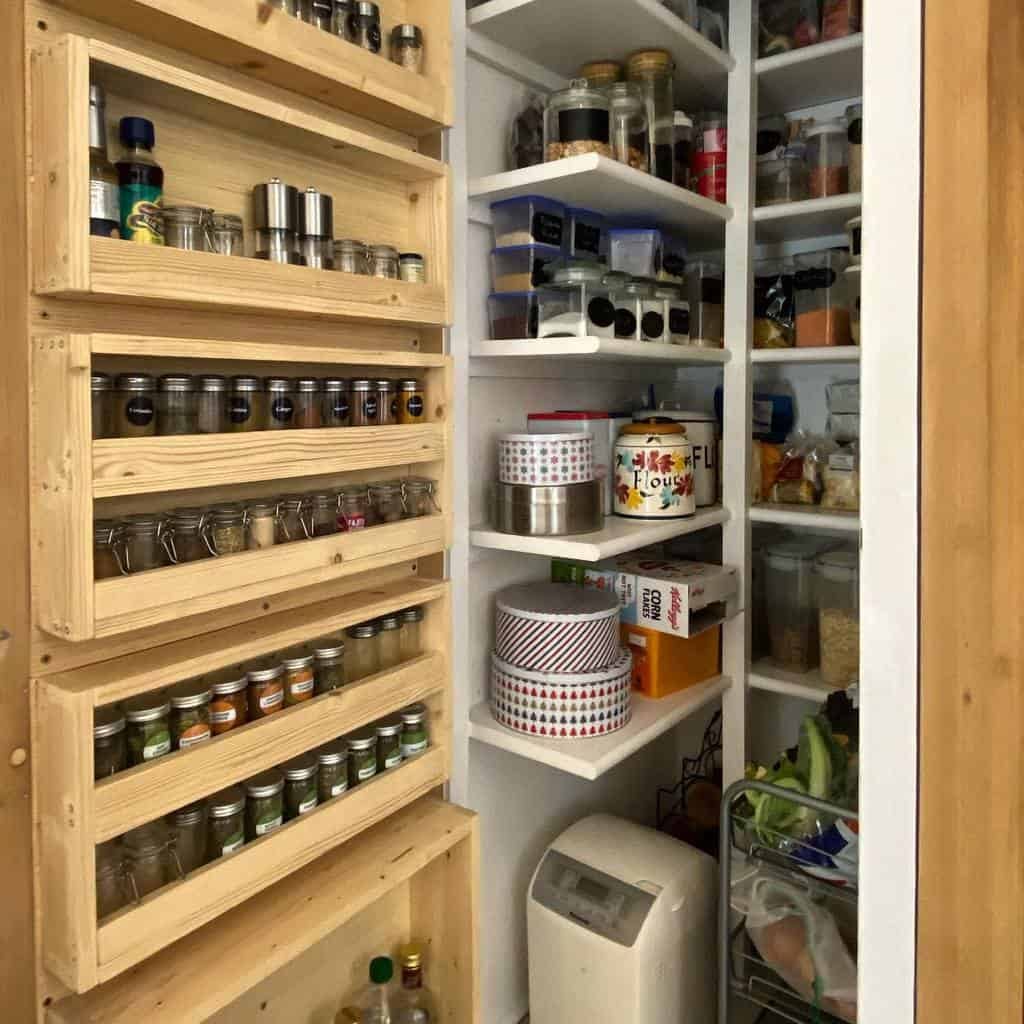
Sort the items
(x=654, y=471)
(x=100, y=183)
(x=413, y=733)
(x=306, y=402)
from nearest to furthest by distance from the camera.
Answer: (x=100, y=183) < (x=306, y=402) < (x=413, y=733) < (x=654, y=471)

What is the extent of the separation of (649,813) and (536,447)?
1126 millimetres

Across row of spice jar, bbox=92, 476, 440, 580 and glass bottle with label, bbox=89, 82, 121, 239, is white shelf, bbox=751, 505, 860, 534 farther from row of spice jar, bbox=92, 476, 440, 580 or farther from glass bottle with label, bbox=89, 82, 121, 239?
glass bottle with label, bbox=89, 82, 121, 239

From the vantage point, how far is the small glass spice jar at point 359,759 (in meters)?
1.24

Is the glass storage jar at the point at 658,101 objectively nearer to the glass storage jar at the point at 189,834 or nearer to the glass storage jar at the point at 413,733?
the glass storage jar at the point at 413,733

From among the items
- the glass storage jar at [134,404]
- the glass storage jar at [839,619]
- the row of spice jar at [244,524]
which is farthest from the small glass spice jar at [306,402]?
the glass storage jar at [839,619]

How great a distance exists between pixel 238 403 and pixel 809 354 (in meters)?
1.09

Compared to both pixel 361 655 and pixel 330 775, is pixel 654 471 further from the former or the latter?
pixel 330 775

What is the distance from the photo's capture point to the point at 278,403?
3.58 ft

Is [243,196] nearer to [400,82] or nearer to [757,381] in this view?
[400,82]

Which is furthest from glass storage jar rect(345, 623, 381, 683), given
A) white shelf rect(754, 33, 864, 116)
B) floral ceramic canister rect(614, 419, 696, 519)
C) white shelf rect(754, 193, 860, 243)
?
Result: white shelf rect(754, 33, 864, 116)

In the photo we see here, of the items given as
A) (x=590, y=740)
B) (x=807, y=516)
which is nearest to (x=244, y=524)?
(x=590, y=740)

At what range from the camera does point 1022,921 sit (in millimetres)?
643

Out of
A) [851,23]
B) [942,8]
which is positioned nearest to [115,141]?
[942,8]

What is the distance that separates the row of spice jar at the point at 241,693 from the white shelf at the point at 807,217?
3.35 feet
